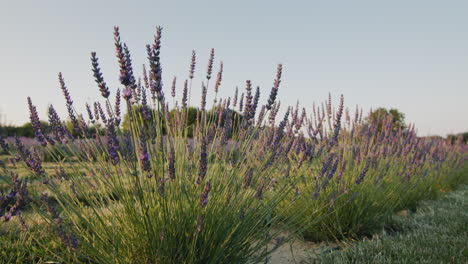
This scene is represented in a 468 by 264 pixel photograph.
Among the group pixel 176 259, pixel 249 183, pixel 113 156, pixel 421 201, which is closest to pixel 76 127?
pixel 113 156

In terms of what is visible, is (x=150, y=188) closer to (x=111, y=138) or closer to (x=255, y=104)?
(x=111, y=138)

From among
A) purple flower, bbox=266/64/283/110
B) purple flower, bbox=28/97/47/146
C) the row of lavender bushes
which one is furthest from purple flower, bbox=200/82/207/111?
purple flower, bbox=28/97/47/146

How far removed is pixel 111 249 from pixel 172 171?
63 cm

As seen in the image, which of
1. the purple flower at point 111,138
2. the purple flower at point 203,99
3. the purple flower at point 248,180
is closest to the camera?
the purple flower at point 111,138

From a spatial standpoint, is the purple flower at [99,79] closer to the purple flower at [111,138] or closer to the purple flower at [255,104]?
the purple flower at [111,138]

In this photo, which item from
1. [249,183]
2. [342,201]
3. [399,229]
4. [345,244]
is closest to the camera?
[249,183]

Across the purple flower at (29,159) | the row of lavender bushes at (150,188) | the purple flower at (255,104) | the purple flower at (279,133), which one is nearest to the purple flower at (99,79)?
the row of lavender bushes at (150,188)

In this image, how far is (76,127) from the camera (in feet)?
6.31

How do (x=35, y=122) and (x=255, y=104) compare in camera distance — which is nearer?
(x=35, y=122)

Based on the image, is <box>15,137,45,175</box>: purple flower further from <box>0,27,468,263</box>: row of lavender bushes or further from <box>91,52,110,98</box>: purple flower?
<box>91,52,110,98</box>: purple flower

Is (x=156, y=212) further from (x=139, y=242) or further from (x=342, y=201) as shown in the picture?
(x=342, y=201)

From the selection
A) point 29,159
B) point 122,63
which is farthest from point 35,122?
point 122,63

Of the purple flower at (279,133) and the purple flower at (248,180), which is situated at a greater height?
the purple flower at (279,133)

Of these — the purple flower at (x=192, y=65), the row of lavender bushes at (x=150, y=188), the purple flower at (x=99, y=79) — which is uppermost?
the purple flower at (x=192, y=65)
